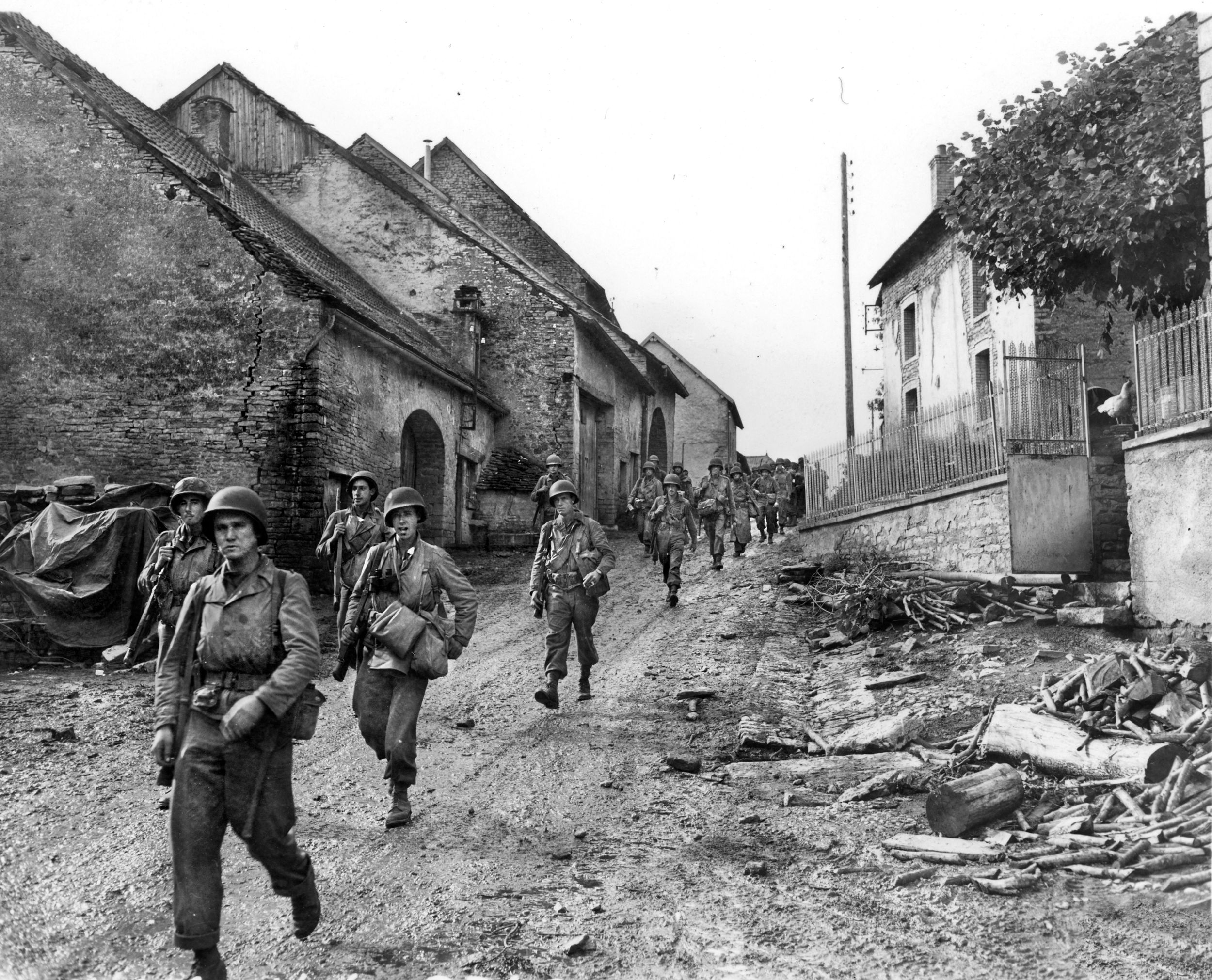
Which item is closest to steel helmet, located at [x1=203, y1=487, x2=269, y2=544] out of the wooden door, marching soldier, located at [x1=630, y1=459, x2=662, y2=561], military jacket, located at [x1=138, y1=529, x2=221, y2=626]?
military jacket, located at [x1=138, y1=529, x2=221, y2=626]

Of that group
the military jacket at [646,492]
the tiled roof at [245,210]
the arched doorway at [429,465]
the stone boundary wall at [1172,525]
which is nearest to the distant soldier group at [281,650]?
the stone boundary wall at [1172,525]

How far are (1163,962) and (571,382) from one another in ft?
70.9

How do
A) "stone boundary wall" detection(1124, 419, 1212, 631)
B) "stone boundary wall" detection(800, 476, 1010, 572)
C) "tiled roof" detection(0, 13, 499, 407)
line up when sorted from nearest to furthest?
"stone boundary wall" detection(1124, 419, 1212, 631)
"stone boundary wall" detection(800, 476, 1010, 572)
"tiled roof" detection(0, 13, 499, 407)

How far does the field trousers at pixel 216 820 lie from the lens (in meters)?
3.71

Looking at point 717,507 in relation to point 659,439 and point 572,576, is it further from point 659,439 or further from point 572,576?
point 659,439

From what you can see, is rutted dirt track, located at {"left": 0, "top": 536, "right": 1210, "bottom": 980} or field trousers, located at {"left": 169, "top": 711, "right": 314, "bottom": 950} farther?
rutted dirt track, located at {"left": 0, "top": 536, "right": 1210, "bottom": 980}

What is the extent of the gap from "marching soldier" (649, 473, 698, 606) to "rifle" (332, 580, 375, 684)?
8.11m

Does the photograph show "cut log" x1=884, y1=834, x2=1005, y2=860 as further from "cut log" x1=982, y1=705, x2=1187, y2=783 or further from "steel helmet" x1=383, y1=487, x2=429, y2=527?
"steel helmet" x1=383, y1=487, x2=429, y2=527

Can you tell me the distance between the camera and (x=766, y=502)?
22.1 metres

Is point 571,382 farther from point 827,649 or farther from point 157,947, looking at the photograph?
point 157,947

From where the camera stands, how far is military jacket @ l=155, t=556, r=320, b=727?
13.2 feet

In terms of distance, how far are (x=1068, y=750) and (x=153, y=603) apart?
20.4 ft

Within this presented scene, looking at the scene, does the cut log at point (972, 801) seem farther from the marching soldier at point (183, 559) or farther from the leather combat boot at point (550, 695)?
the marching soldier at point (183, 559)

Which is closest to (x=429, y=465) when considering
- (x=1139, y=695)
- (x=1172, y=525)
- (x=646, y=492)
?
(x=646, y=492)
